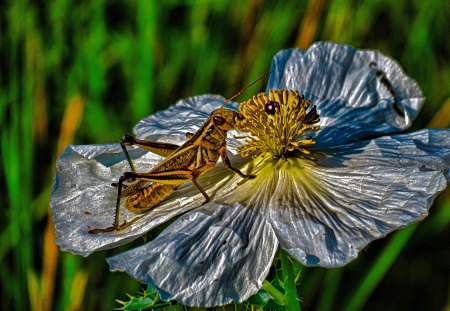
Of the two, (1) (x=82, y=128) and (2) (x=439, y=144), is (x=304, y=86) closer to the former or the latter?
(2) (x=439, y=144)

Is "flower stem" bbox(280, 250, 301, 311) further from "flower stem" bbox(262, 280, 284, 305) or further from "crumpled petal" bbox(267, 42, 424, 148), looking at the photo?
"crumpled petal" bbox(267, 42, 424, 148)

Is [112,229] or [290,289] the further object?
[112,229]

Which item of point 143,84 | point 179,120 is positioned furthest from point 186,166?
point 143,84

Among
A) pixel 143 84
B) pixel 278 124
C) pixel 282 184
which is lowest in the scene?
pixel 143 84

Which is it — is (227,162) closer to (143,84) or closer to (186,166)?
(186,166)

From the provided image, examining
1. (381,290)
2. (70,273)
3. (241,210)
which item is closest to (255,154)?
(241,210)
